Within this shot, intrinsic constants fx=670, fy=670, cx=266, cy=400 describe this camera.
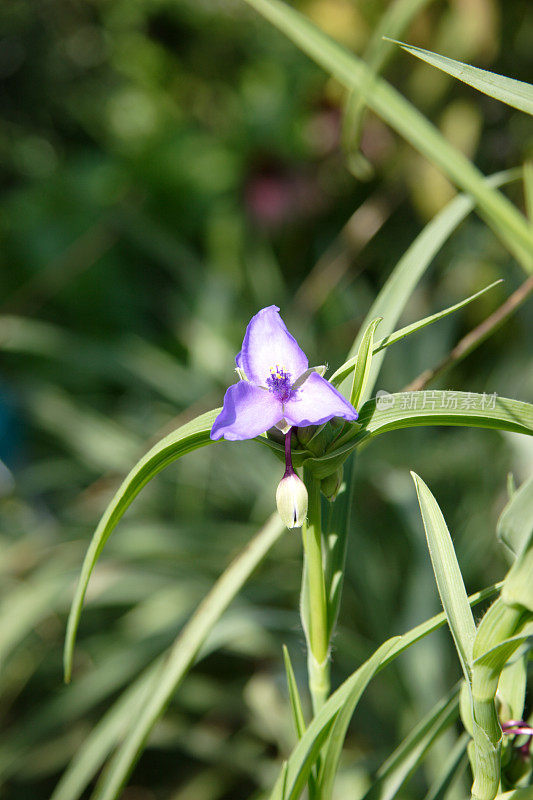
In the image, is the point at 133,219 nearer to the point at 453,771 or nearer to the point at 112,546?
the point at 112,546

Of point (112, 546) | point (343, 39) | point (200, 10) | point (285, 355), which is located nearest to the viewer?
point (285, 355)

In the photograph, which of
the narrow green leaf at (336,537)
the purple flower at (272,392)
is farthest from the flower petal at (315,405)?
the narrow green leaf at (336,537)

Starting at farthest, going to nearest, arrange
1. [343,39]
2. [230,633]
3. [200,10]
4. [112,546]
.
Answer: [200,10], [343,39], [112,546], [230,633]

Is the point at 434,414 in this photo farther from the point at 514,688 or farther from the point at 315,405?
the point at 514,688

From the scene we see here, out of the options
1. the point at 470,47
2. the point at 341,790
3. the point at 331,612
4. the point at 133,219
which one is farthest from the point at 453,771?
the point at 470,47

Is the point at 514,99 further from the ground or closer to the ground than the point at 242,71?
closer to the ground

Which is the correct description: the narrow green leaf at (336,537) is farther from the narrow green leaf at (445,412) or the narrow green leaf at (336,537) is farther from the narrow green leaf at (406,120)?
the narrow green leaf at (406,120)

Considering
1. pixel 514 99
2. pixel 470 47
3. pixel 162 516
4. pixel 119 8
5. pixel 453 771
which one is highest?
pixel 119 8
